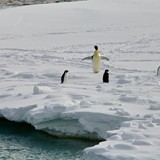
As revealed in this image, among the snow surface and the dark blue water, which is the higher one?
the snow surface

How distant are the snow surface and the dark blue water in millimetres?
172

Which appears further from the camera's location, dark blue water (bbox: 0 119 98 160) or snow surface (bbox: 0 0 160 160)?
dark blue water (bbox: 0 119 98 160)

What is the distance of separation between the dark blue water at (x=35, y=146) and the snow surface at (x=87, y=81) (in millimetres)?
172

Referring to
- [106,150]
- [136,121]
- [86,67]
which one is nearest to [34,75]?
[86,67]

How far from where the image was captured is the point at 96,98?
33.7 feet

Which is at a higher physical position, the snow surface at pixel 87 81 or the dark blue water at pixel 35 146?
the snow surface at pixel 87 81

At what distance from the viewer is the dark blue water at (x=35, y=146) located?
8.92 metres

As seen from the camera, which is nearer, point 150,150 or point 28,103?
point 150,150

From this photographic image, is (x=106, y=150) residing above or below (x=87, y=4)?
below

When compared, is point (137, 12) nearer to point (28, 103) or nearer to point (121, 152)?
point (28, 103)

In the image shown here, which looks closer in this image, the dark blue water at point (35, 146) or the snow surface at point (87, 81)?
the snow surface at point (87, 81)

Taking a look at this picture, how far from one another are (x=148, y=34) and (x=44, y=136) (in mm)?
11820

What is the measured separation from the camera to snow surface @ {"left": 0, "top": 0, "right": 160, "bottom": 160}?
841 cm

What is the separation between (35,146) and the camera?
9.48m
